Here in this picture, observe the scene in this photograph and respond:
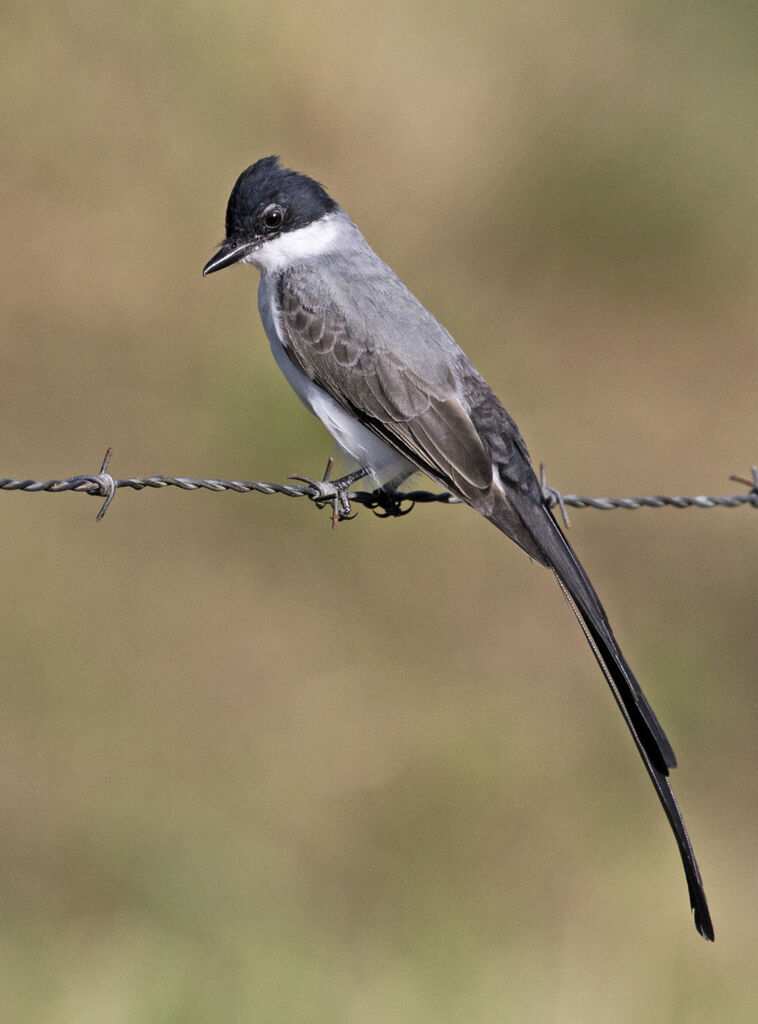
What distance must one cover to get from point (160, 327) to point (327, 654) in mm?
2898

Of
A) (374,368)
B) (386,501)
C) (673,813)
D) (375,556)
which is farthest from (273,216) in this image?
(375,556)

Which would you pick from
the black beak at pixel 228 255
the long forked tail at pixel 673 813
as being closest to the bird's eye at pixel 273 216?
the black beak at pixel 228 255

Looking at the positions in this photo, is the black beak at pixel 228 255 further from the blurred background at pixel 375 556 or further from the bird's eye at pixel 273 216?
the blurred background at pixel 375 556

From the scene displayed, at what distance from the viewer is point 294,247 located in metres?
5.39

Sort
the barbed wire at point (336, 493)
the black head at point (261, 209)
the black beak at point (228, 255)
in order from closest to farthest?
the barbed wire at point (336, 493) → the black beak at point (228, 255) → the black head at point (261, 209)

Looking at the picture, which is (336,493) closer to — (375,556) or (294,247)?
(294,247)

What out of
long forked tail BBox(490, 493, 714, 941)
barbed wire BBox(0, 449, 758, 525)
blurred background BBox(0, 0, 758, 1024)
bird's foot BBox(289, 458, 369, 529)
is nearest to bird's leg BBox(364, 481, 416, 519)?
barbed wire BBox(0, 449, 758, 525)

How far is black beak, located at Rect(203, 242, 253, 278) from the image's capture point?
5.21 meters

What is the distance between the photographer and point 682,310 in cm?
1107

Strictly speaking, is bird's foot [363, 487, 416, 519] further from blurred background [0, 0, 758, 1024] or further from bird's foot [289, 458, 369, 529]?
blurred background [0, 0, 758, 1024]

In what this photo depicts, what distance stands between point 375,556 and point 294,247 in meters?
2.92

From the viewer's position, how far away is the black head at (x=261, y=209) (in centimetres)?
531

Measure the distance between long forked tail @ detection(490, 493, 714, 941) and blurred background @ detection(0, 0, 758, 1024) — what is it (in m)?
1.53

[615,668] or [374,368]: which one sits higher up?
[374,368]
